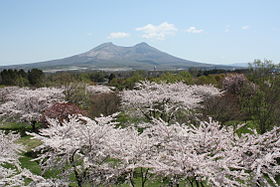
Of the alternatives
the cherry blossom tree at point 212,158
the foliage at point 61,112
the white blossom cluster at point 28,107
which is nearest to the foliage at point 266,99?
the cherry blossom tree at point 212,158

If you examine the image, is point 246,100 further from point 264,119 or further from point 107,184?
point 107,184

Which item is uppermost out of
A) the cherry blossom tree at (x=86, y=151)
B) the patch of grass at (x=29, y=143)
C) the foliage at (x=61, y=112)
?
the cherry blossom tree at (x=86, y=151)

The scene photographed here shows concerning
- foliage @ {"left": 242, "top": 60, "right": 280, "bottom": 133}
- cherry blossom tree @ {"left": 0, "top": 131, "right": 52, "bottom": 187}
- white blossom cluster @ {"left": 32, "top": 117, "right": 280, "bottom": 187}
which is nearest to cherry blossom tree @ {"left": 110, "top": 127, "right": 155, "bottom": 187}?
white blossom cluster @ {"left": 32, "top": 117, "right": 280, "bottom": 187}

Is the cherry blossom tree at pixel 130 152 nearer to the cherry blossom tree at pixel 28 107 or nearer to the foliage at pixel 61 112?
the foliage at pixel 61 112

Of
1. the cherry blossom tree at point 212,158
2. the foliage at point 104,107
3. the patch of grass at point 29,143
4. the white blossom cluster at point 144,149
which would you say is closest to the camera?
the cherry blossom tree at point 212,158

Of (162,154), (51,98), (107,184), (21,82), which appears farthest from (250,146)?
(21,82)

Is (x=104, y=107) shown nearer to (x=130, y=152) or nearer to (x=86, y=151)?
(x=86, y=151)

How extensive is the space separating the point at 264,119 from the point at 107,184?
946 cm

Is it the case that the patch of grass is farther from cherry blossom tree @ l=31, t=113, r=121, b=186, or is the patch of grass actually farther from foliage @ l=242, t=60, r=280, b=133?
foliage @ l=242, t=60, r=280, b=133

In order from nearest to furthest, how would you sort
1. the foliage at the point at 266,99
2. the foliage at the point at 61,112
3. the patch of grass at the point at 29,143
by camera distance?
the foliage at the point at 266,99 < the foliage at the point at 61,112 < the patch of grass at the point at 29,143

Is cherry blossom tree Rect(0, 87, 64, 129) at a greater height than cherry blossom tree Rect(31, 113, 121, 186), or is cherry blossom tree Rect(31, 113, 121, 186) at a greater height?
cherry blossom tree Rect(31, 113, 121, 186)

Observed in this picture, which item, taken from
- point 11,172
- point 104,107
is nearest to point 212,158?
point 11,172

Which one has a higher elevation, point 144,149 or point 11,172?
point 144,149

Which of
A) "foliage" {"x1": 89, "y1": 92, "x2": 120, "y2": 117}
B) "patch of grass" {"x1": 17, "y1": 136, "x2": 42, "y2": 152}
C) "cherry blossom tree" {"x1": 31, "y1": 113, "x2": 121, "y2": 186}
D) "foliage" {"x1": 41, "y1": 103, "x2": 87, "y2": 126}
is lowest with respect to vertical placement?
"patch of grass" {"x1": 17, "y1": 136, "x2": 42, "y2": 152}
